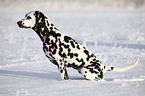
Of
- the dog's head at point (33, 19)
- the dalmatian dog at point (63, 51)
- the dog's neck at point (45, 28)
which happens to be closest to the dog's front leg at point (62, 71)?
the dalmatian dog at point (63, 51)

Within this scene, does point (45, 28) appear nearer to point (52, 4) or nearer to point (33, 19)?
point (33, 19)

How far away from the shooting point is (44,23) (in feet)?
15.7

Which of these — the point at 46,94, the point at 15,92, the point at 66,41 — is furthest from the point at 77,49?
the point at 15,92

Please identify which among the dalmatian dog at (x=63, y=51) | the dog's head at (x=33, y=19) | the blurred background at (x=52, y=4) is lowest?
the dalmatian dog at (x=63, y=51)

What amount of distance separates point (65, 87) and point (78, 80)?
535mm

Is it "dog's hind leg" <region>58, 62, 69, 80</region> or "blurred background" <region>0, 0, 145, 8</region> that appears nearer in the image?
"dog's hind leg" <region>58, 62, 69, 80</region>

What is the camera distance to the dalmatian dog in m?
4.69

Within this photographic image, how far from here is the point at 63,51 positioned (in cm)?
470

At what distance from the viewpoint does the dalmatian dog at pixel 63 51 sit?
4.69 m

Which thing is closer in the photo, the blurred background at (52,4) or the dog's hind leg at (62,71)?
the dog's hind leg at (62,71)

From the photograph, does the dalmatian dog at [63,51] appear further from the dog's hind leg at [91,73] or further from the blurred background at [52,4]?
the blurred background at [52,4]

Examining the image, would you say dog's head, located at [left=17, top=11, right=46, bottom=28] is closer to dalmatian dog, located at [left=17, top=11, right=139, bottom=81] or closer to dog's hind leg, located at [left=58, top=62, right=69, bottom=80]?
dalmatian dog, located at [left=17, top=11, right=139, bottom=81]

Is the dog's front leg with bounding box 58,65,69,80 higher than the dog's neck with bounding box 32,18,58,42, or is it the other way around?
the dog's neck with bounding box 32,18,58,42

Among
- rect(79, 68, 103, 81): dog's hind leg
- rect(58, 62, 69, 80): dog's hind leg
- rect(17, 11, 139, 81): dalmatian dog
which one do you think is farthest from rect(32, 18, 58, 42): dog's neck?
rect(79, 68, 103, 81): dog's hind leg
